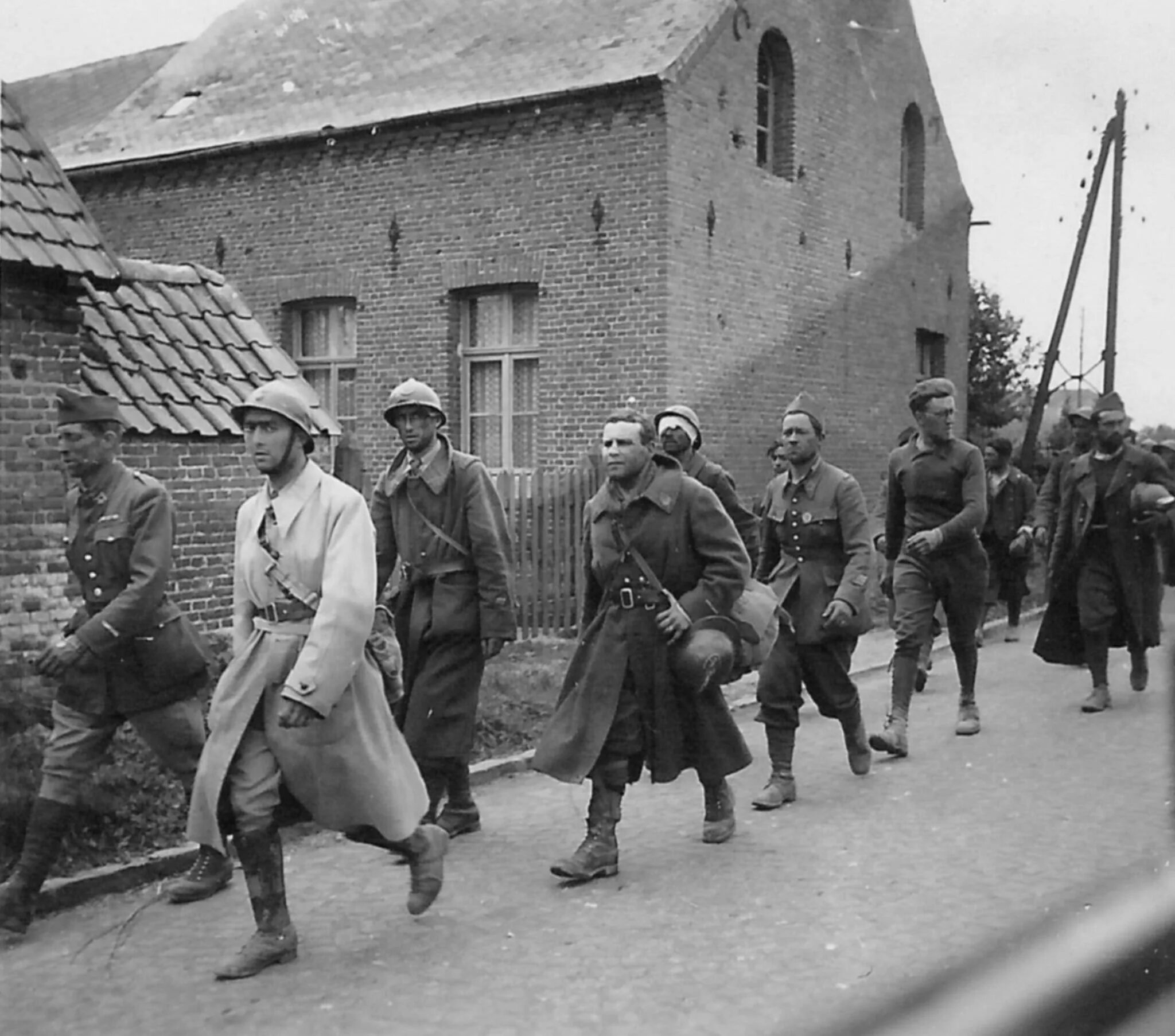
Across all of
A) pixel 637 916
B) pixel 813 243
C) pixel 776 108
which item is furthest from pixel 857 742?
pixel 776 108

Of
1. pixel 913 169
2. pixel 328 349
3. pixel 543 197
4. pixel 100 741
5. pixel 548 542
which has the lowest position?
pixel 100 741

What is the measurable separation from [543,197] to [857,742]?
9.40 meters

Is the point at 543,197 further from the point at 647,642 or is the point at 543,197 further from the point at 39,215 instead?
the point at 647,642

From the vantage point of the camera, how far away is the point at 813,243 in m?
17.3

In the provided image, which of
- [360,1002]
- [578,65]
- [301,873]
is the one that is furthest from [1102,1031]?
[578,65]

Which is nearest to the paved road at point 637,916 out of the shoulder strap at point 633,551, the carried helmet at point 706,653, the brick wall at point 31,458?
the carried helmet at point 706,653

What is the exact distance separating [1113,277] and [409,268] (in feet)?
32.9

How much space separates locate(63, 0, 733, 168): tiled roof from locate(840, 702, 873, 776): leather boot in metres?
8.81

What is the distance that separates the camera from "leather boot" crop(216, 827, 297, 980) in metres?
4.30

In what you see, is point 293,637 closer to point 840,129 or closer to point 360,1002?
point 360,1002

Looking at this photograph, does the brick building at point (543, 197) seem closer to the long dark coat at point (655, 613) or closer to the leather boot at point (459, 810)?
the leather boot at point (459, 810)

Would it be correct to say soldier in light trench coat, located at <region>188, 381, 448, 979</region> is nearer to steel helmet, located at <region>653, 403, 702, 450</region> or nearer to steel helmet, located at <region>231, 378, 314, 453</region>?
steel helmet, located at <region>231, 378, 314, 453</region>

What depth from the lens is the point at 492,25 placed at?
16.0 metres

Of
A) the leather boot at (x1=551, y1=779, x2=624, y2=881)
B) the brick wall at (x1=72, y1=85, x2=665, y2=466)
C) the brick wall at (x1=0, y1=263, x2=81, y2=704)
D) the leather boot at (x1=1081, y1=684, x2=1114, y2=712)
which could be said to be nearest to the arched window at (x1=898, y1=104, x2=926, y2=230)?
the brick wall at (x1=72, y1=85, x2=665, y2=466)
